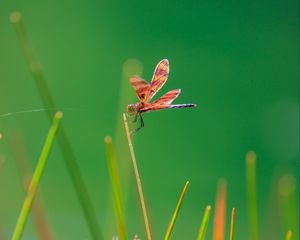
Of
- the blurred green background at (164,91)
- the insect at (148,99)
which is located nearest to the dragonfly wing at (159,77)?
the insect at (148,99)

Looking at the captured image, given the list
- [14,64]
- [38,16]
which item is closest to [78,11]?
[38,16]

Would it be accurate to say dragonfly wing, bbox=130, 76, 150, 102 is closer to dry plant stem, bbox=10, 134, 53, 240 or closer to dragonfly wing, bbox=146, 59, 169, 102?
dragonfly wing, bbox=146, 59, 169, 102

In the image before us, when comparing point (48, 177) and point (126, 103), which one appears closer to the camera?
point (126, 103)

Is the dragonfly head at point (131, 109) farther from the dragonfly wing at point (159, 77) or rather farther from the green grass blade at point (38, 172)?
the green grass blade at point (38, 172)

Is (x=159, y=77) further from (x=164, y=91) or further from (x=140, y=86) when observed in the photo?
(x=164, y=91)

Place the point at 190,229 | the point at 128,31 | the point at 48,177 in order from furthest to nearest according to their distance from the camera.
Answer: the point at 128,31
the point at 48,177
the point at 190,229

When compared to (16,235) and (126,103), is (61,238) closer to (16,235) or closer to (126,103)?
(126,103)

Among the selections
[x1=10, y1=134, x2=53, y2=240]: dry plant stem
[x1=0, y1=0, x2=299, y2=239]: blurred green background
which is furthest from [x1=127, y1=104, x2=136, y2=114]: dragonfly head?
[x1=0, y1=0, x2=299, y2=239]: blurred green background
